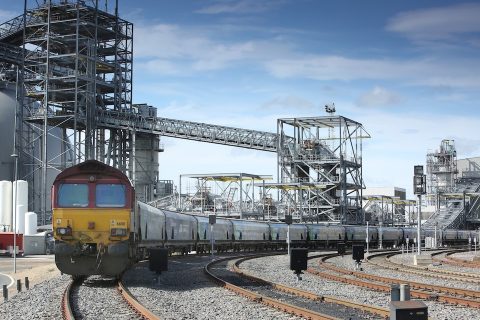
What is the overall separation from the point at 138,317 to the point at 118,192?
6.92 metres

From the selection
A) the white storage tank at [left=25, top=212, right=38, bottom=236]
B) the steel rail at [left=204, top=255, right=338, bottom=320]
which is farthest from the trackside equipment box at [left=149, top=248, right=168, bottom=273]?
the white storage tank at [left=25, top=212, right=38, bottom=236]

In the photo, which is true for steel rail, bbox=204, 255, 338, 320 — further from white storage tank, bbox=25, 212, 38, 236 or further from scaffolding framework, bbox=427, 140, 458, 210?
scaffolding framework, bbox=427, 140, 458, 210

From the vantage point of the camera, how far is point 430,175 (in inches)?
5133

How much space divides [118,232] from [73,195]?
1.93 meters

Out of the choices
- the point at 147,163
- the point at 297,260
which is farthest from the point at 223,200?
the point at 297,260

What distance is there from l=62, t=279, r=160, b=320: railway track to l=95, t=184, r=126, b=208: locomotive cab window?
2.59 metres

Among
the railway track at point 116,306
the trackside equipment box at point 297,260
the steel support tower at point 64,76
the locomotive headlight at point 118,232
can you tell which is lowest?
the railway track at point 116,306

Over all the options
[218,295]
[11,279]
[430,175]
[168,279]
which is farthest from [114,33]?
[430,175]

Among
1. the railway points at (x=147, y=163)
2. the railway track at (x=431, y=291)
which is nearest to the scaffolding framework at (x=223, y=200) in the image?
the railway points at (x=147, y=163)

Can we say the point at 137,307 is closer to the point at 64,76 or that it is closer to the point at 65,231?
the point at 65,231

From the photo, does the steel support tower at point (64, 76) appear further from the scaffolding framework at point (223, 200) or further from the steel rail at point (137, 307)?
the steel rail at point (137, 307)

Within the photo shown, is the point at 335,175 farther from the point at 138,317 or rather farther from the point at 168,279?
the point at 138,317

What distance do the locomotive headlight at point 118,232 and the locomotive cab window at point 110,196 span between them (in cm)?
73

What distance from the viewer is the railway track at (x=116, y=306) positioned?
1459cm
